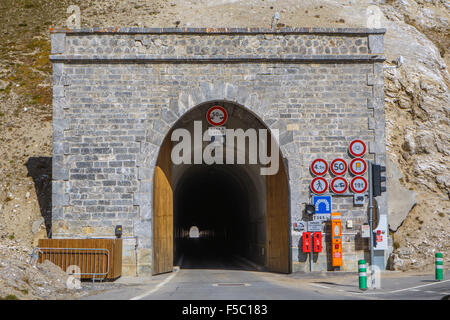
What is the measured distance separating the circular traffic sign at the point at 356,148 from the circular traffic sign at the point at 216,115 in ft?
14.0

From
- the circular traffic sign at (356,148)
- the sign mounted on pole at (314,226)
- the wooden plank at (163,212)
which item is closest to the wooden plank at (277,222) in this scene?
the sign mounted on pole at (314,226)

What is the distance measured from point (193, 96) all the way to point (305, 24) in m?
22.0

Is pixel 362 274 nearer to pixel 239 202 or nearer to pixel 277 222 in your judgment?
pixel 277 222

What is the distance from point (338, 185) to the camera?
56.6 ft

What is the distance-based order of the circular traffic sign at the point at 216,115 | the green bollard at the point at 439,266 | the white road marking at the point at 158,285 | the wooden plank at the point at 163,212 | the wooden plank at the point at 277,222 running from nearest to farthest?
the white road marking at the point at 158,285 < the green bollard at the point at 439,266 < the wooden plank at the point at 163,212 < the wooden plank at the point at 277,222 < the circular traffic sign at the point at 216,115

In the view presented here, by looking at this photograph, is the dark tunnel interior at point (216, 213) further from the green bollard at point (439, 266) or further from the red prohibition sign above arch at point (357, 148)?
the green bollard at point (439, 266)

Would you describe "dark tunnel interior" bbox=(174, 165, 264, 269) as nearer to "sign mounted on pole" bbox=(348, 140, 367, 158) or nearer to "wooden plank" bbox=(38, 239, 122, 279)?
"sign mounted on pole" bbox=(348, 140, 367, 158)


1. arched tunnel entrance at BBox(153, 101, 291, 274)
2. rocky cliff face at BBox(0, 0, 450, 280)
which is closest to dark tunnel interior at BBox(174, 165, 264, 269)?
arched tunnel entrance at BBox(153, 101, 291, 274)

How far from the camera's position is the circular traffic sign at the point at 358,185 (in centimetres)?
1734

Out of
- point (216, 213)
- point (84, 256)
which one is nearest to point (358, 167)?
point (84, 256)

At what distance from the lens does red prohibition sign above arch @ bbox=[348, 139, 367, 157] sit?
17.4m

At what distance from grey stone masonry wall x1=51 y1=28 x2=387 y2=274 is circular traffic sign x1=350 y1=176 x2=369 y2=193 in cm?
49

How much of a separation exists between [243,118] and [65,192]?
6.35 meters

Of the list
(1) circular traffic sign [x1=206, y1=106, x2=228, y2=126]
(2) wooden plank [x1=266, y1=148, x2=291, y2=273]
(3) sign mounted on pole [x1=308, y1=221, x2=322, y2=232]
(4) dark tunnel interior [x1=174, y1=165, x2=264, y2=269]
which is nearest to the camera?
(3) sign mounted on pole [x1=308, y1=221, x2=322, y2=232]
